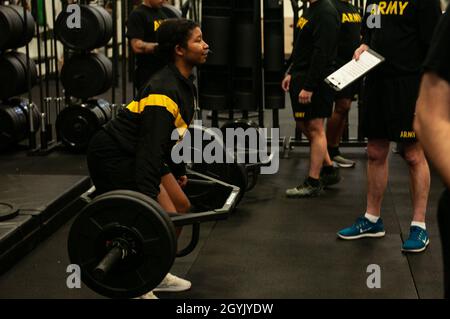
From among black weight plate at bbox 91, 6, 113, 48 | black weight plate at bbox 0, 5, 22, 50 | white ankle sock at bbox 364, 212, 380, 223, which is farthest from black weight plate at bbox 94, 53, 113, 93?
white ankle sock at bbox 364, 212, 380, 223

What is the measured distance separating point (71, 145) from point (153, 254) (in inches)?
130

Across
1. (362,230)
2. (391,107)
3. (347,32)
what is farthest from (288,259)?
(347,32)

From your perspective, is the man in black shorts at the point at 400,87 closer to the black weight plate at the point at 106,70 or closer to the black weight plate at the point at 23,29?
the black weight plate at the point at 106,70

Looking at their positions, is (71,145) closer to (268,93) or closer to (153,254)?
(268,93)

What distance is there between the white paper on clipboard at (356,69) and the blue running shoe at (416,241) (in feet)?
2.40

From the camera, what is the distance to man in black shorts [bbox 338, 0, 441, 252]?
307cm

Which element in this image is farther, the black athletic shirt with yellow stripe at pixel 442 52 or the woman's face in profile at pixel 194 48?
the woman's face in profile at pixel 194 48

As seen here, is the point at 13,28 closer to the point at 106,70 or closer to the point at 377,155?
the point at 106,70

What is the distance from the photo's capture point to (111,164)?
2617mm

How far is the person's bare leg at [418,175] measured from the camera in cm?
317

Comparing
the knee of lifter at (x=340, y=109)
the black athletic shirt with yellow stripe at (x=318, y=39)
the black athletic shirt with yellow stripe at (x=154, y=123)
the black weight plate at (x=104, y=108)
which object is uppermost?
the black athletic shirt with yellow stripe at (x=318, y=39)

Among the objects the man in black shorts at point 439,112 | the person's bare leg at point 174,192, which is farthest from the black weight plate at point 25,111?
the man in black shorts at point 439,112

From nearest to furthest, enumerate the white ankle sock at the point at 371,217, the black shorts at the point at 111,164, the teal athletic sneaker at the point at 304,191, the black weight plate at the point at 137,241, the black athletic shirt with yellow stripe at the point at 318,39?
the black weight plate at the point at 137,241
the black shorts at the point at 111,164
the white ankle sock at the point at 371,217
the black athletic shirt with yellow stripe at the point at 318,39
the teal athletic sneaker at the point at 304,191

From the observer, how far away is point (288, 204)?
163 inches
